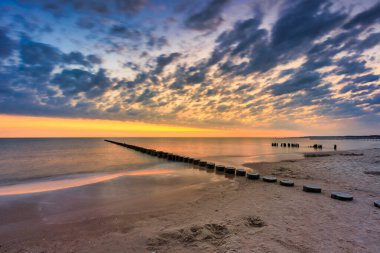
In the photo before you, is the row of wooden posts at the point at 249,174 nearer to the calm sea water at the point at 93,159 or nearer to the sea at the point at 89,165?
the sea at the point at 89,165

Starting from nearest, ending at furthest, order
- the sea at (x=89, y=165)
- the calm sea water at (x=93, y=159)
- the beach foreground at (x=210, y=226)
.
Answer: the beach foreground at (x=210, y=226) → the sea at (x=89, y=165) → the calm sea water at (x=93, y=159)

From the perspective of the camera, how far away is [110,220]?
7555mm

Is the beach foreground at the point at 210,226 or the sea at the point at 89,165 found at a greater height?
the beach foreground at the point at 210,226

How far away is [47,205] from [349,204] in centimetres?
1345

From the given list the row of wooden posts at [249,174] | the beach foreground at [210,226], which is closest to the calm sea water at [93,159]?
the row of wooden posts at [249,174]

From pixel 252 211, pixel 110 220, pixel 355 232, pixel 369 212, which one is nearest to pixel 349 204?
pixel 369 212

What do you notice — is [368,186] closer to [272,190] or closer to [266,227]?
[272,190]

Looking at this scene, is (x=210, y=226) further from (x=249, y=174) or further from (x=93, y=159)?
(x=93, y=159)

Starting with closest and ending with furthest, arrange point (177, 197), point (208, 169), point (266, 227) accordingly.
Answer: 1. point (266, 227)
2. point (177, 197)
3. point (208, 169)

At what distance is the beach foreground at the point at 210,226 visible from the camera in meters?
5.45

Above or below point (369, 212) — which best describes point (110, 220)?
below

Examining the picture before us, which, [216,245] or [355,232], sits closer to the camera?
[216,245]

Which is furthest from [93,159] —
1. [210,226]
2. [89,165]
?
[210,226]

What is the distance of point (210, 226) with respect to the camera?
21.4ft
